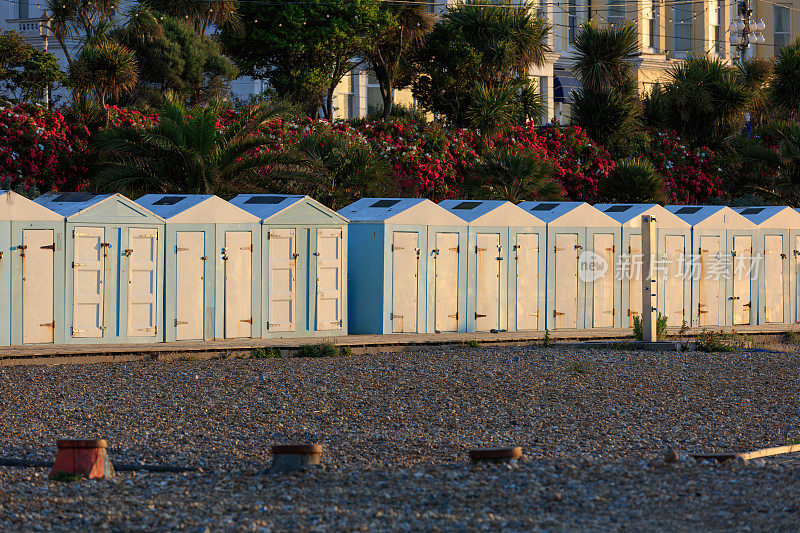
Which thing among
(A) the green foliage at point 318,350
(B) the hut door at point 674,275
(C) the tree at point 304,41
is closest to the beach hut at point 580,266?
(B) the hut door at point 674,275

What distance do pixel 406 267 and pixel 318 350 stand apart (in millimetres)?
2462

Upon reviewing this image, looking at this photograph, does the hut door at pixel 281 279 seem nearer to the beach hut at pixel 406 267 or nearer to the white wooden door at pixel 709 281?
the beach hut at pixel 406 267

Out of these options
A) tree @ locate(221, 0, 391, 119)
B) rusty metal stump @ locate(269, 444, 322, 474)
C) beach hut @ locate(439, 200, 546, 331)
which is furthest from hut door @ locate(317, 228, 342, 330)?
tree @ locate(221, 0, 391, 119)

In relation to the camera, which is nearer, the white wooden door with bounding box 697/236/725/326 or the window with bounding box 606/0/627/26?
the white wooden door with bounding box 697/236/725/326

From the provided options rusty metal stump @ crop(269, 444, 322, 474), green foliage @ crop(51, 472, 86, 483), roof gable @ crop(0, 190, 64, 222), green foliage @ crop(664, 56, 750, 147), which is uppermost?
green foliage @ crop(664, 56, 750, 147)

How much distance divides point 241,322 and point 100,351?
2.41 metres

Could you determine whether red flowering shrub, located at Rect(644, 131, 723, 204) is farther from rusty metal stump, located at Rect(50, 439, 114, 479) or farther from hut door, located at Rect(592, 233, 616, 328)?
rusty metal stump, located at Rect(50, 439, 114, 479)

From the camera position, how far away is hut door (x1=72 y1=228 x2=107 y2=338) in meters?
13.9

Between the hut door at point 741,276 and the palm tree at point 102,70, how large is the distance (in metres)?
10.7

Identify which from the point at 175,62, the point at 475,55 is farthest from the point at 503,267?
the point at 175,62

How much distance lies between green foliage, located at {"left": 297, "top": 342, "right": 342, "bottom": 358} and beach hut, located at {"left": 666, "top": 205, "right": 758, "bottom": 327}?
280 inches

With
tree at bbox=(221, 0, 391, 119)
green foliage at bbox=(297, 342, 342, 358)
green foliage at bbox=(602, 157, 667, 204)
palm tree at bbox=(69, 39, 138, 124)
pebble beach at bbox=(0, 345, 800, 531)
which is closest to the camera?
pebble beach at bbox=(0, 345, 800, 531)

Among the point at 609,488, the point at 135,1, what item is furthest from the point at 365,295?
the point at 135,1

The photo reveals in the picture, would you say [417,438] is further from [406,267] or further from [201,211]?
[406,267]
